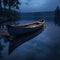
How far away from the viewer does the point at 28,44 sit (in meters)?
26.1

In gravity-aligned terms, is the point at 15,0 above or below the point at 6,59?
above

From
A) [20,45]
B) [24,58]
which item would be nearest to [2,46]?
[20,45]

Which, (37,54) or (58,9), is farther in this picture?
(58,9)

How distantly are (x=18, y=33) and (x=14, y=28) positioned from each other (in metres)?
1.39

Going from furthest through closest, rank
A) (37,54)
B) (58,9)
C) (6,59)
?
(58,9)
(37,54)
(6,59)

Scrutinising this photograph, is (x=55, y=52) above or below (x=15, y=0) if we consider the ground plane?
below

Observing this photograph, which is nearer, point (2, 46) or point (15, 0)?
point (2, 46)

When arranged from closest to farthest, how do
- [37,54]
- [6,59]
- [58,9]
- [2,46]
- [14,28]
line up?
[6,59]
[37,54]
[2,46]
[14,28]
[58,9]

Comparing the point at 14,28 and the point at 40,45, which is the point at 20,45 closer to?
the point at 40,45

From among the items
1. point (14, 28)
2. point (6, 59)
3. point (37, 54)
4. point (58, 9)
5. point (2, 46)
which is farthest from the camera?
point (58, 9)

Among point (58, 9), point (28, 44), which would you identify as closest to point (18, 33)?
point (28, 44)

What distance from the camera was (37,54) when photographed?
2112cm

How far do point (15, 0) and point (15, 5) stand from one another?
9.37 ft

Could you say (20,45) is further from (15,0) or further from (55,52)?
(15,0)
